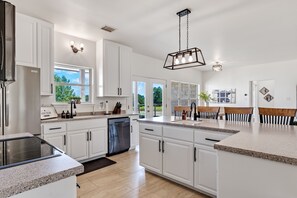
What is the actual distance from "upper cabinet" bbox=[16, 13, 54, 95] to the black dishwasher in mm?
1430

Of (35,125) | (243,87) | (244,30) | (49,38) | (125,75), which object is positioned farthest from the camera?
(243,87)

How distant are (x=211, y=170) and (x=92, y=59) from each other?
3.49 metres

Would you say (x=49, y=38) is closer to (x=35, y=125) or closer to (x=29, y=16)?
(x=29, y=16)

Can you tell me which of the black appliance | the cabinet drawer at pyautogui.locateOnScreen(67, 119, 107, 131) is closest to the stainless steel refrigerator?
the cabinet drawer at pyautogui.locateOnScreen(67, 119, 107, 131)

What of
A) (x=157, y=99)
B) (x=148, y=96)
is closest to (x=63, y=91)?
(x=148, y=96)

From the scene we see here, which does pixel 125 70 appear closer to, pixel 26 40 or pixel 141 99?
pixel 141 99

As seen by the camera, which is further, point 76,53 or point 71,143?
point 76,53

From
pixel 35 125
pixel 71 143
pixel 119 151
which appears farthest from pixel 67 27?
pixel 119 151

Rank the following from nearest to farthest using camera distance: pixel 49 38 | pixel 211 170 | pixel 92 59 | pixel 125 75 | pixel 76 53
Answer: pixel 211 170 < pixel 49 38 < pixel 76 53 < pixel 92 59 < pixel 125 75

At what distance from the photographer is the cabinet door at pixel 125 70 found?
14.4ft

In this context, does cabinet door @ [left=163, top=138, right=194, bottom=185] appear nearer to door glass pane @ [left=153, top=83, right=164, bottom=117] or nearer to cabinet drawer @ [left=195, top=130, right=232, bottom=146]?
cabinet drawer @ [left=195, top=130, right=232, bottom=146]

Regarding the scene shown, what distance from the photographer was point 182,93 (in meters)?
7.04

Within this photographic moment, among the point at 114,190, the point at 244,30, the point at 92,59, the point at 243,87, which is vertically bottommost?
the point at 114,190

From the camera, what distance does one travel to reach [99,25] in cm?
330
